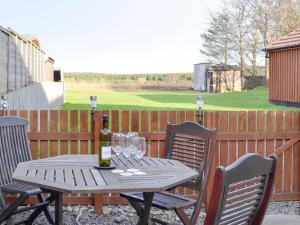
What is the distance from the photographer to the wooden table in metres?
2.72

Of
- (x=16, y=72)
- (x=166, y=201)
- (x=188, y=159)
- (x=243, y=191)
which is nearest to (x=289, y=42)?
(x=16, y=72)

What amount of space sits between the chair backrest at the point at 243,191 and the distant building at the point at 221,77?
41.2 meters

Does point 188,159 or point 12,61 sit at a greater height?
point 12,61

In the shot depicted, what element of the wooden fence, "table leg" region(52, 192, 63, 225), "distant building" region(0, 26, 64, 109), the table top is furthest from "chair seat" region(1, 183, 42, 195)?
"distant building" region(0, 26, 64, 109)

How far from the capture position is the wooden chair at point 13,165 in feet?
12.7

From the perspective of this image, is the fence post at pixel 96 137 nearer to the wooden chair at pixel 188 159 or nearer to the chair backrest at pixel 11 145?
the chair backrest at pixel 11 145

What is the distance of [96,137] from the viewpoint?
514 cm

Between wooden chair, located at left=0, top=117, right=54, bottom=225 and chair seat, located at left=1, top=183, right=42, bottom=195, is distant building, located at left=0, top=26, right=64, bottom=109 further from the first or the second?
chair seat, located at left=1, top=183, right=42, bottom=195

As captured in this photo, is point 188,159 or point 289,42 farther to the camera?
point 289,42

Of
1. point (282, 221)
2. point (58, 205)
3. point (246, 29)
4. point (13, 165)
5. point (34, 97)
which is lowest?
point (282, 221)

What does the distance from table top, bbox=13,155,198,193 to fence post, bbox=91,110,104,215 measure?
1503 mm

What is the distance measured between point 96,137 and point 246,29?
36.3 metres

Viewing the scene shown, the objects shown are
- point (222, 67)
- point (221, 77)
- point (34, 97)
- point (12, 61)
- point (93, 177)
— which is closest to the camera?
point (93, 177)

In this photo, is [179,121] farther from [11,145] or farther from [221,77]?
[221,77]
